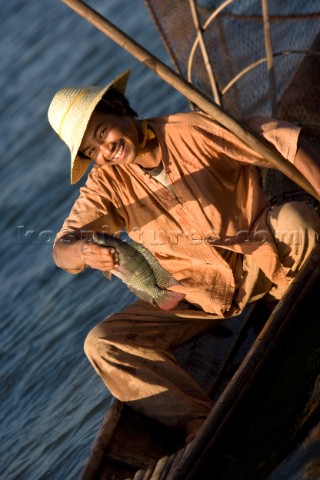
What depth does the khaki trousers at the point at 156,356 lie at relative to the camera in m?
4.23

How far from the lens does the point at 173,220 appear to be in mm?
4414

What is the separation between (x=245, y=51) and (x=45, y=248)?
4746mm

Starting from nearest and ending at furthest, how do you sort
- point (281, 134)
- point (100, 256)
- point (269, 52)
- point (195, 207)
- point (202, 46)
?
point (100, 256), point (281, 134), point (195, 207), point (269, 52), point (202, 46)

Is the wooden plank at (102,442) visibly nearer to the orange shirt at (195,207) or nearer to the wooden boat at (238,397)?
the wooden boat at (238,397)

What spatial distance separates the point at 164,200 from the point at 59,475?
9.16 feet

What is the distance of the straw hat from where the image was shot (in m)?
4.09

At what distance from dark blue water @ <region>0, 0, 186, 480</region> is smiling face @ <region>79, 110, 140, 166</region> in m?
2.79

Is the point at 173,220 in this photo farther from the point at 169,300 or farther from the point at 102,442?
the point at 102,442

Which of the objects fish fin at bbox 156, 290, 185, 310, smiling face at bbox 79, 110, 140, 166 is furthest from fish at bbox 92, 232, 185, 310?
smiling face at bbox 79, 110, 140, 166

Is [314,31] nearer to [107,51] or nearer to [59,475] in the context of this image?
[59,475]

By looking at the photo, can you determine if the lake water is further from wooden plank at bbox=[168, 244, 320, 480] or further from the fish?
wooden plank at bbox=[168, 244, 320, 480]

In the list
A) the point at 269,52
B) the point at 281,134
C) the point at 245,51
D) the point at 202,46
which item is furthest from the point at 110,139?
the point at 245,51

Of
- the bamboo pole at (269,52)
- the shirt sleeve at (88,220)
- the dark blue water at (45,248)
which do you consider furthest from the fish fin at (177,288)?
the dark blue water at (45,248)

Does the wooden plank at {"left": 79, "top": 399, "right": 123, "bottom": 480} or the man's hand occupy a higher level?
the man's hand
